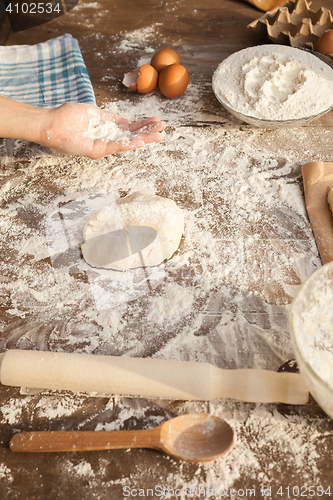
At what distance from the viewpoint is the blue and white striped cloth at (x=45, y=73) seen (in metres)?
1.40

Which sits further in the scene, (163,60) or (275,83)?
(163,60)

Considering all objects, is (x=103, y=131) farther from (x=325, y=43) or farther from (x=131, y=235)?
(x=325, y=43)

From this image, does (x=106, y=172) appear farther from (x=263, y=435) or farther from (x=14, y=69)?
(x=263, y=435)

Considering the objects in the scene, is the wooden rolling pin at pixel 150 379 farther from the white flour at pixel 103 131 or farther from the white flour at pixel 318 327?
the white flour at pixel 103 131

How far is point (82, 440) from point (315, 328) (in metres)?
0.52

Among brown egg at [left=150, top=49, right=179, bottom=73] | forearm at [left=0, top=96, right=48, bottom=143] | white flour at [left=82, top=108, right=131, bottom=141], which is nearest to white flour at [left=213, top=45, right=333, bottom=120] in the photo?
brown egg at [left=150, top=49, right=179, bottom=73]

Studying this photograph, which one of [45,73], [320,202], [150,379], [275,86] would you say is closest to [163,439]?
[150,379]

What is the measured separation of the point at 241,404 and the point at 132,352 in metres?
0.27

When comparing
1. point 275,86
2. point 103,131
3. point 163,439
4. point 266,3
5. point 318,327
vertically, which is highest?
point 266,3

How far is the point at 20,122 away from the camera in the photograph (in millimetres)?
1171

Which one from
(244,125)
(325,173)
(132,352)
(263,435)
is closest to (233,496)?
(263,435)

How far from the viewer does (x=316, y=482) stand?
675mm

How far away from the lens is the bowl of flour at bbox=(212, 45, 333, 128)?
1.18m

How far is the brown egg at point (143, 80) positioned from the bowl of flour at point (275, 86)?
0.82 ft
